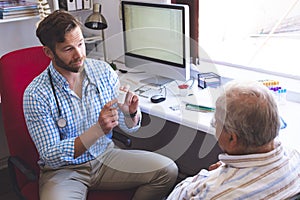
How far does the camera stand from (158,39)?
2.28 meters

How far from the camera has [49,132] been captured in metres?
1.71

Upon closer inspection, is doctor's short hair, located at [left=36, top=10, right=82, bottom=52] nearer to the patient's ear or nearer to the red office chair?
the red office chair

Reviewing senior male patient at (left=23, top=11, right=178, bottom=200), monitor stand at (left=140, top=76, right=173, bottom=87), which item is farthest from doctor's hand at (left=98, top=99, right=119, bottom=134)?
monitor stand at (left=140, top=76, right=173, bottom=87)

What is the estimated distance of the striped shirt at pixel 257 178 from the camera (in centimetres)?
115

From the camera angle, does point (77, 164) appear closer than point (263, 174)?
No

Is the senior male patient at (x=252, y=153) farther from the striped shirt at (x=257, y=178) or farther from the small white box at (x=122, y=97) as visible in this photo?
the small white box at (x=122, y=97)

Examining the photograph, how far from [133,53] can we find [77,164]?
2.96ft

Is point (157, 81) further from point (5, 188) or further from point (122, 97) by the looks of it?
point (5, 188)

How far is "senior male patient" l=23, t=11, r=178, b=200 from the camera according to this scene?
5.57 ft

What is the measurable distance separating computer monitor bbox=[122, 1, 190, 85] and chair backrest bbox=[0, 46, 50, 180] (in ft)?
2.38

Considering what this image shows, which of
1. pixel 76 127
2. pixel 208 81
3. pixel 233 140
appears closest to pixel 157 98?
pixel 208 81

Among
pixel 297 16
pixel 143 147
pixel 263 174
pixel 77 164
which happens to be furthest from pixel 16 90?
pixel 297 16

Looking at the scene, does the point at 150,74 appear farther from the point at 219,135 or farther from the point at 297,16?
the point at 219,135

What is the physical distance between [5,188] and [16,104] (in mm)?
1166
